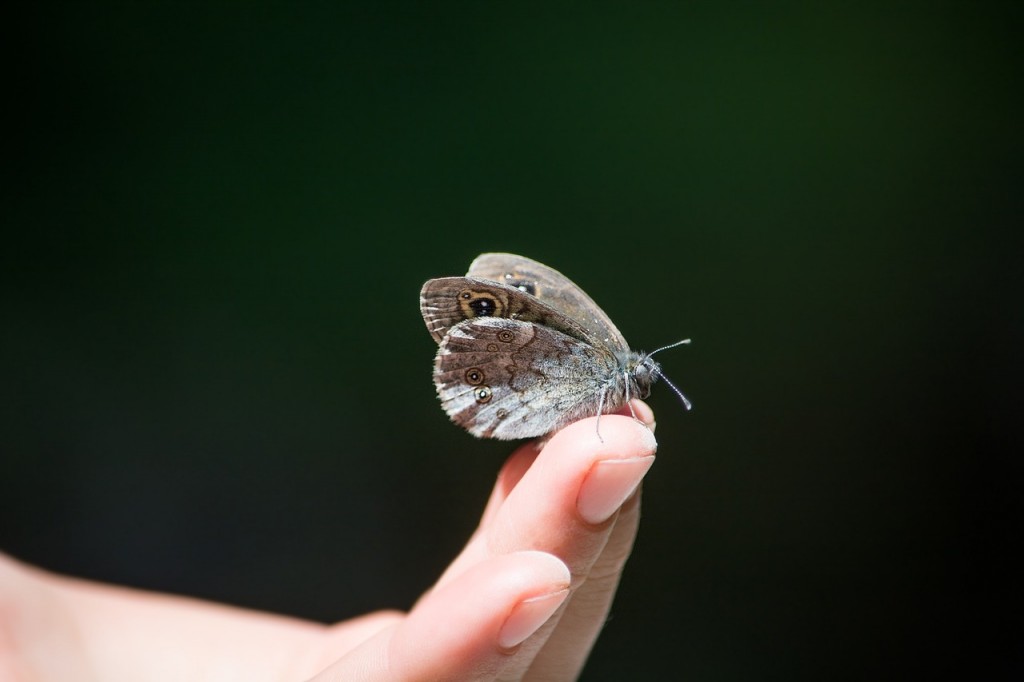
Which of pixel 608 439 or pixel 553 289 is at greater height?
pixel 553 289

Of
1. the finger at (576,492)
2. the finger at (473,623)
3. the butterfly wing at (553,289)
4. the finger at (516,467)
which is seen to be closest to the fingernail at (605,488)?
the finger at (576,492)

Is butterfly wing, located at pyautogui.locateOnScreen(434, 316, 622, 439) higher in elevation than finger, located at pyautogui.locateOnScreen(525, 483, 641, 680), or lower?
higher

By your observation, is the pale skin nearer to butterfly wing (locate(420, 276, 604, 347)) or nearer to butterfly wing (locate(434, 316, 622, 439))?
butterfly wing (locate(434, 316, 622, 439))

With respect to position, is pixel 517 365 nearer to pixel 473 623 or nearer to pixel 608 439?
pixel 608 439

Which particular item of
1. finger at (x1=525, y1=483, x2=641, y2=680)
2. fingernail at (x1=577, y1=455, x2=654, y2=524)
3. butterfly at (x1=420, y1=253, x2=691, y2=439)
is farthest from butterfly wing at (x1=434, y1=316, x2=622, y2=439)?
fingernail at (x1=577, y1=455, x2=654, y2=524)

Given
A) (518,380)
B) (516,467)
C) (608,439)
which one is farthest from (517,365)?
(608,439)

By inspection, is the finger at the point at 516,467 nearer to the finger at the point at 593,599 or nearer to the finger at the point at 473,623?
the finger at the point at 593,599

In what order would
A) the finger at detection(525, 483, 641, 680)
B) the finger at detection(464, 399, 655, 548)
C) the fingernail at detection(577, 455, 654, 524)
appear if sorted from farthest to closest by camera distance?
1. the finger at detection(464, 399, 655, 548)
2. the finger at detection(525, 483, 641, 680)
3. the fingernail at detection(577, 455, 654, 524)
